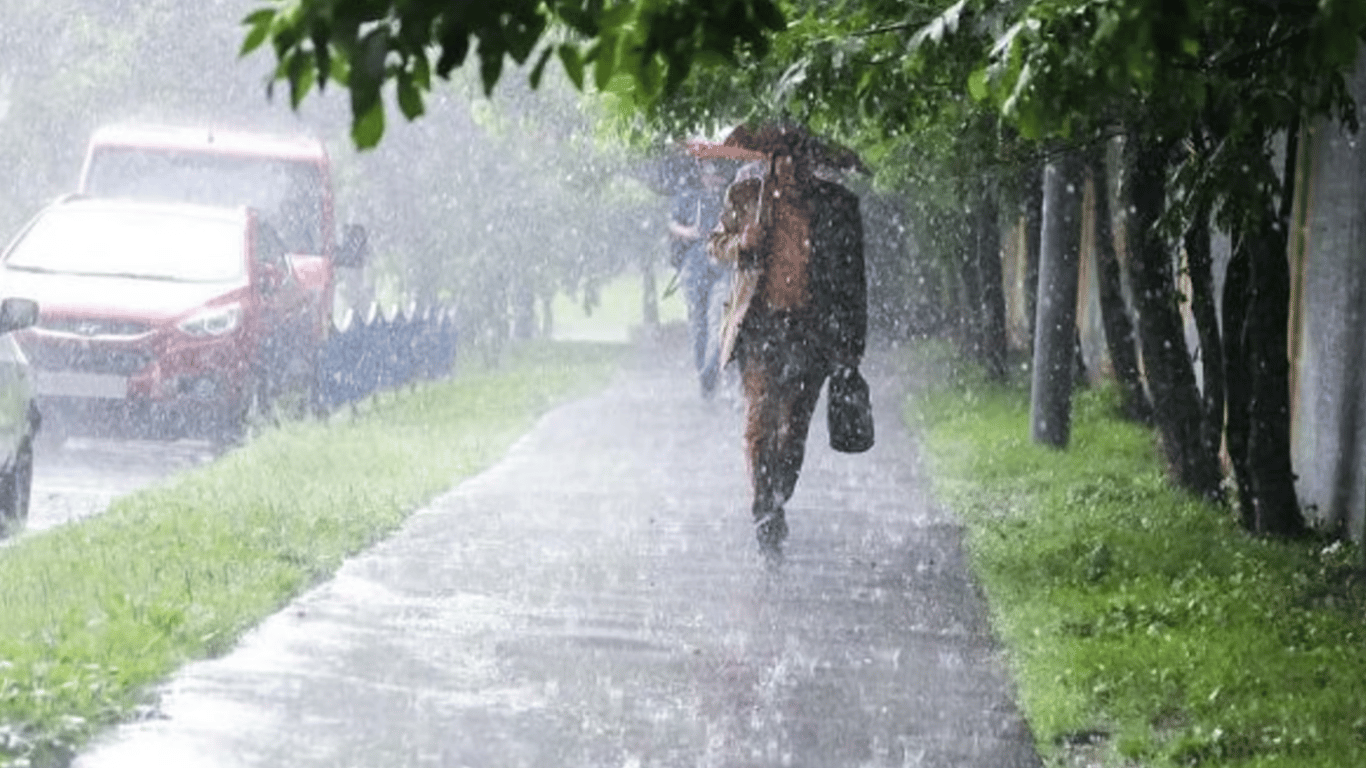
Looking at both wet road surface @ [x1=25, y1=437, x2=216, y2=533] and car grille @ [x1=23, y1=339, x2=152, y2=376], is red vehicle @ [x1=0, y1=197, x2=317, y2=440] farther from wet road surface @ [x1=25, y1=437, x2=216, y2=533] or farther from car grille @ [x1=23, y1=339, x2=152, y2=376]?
wet road surface @ [x1=25, y1=437, x2=216, y2=533]

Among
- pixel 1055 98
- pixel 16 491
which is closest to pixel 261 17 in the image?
pixel 1055 98

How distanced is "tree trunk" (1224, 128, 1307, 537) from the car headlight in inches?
301

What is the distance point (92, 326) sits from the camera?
17.9 meters

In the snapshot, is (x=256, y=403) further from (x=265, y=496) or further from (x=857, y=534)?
(x=857, y=534)

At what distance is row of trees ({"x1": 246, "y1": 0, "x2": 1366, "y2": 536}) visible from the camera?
4926mm

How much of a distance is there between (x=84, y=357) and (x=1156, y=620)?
9157 millimetres

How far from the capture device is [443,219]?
125 ft

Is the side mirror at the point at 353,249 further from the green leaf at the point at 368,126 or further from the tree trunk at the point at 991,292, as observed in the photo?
the green leaf at the point at 368,126

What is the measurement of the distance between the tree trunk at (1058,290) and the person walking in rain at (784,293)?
5.19 m

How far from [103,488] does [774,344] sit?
4.80 metres

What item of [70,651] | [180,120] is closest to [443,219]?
[180,120]

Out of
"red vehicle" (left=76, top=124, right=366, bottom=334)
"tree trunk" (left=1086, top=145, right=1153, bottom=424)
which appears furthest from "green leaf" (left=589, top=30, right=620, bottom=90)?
"red vehicle" (left=76, top=124, right=366, bottom=334)

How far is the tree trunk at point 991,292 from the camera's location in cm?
2406

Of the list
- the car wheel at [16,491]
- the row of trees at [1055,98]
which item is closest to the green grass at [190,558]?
the car wheel at [16,491]
